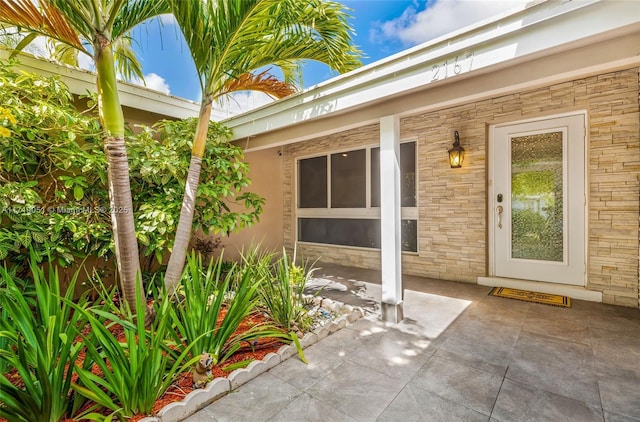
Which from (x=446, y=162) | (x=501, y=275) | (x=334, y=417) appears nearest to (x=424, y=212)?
(x=446, y=162)

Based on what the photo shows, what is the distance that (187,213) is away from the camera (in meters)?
2.96

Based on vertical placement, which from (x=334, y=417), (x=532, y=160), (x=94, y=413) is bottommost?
(x=334, y=417)

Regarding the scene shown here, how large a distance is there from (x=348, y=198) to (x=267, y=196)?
6.09 ft

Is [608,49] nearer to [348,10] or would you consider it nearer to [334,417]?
[348,10]

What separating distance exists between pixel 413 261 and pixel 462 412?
333 cm

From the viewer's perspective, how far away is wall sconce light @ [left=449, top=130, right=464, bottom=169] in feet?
14.1

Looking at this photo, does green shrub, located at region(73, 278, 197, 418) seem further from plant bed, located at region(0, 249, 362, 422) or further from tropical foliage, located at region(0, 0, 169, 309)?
tropical foliage, located at region(0, 0, 169, 309)

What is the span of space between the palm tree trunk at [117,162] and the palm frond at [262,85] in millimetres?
1101

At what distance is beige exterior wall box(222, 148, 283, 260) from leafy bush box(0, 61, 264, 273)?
2387mm

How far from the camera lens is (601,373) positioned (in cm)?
207

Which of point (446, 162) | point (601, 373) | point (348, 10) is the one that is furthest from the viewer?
point (446, 162)

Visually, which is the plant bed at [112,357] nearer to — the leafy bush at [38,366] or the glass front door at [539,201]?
the leafy bush at [38,366]

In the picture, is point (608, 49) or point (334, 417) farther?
point (608, 49)

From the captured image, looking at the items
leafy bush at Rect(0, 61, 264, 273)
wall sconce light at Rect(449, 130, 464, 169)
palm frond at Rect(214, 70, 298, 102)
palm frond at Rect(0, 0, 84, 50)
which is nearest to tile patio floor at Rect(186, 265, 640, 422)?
leafy bush at Rect(0, 61, 264, 273)
